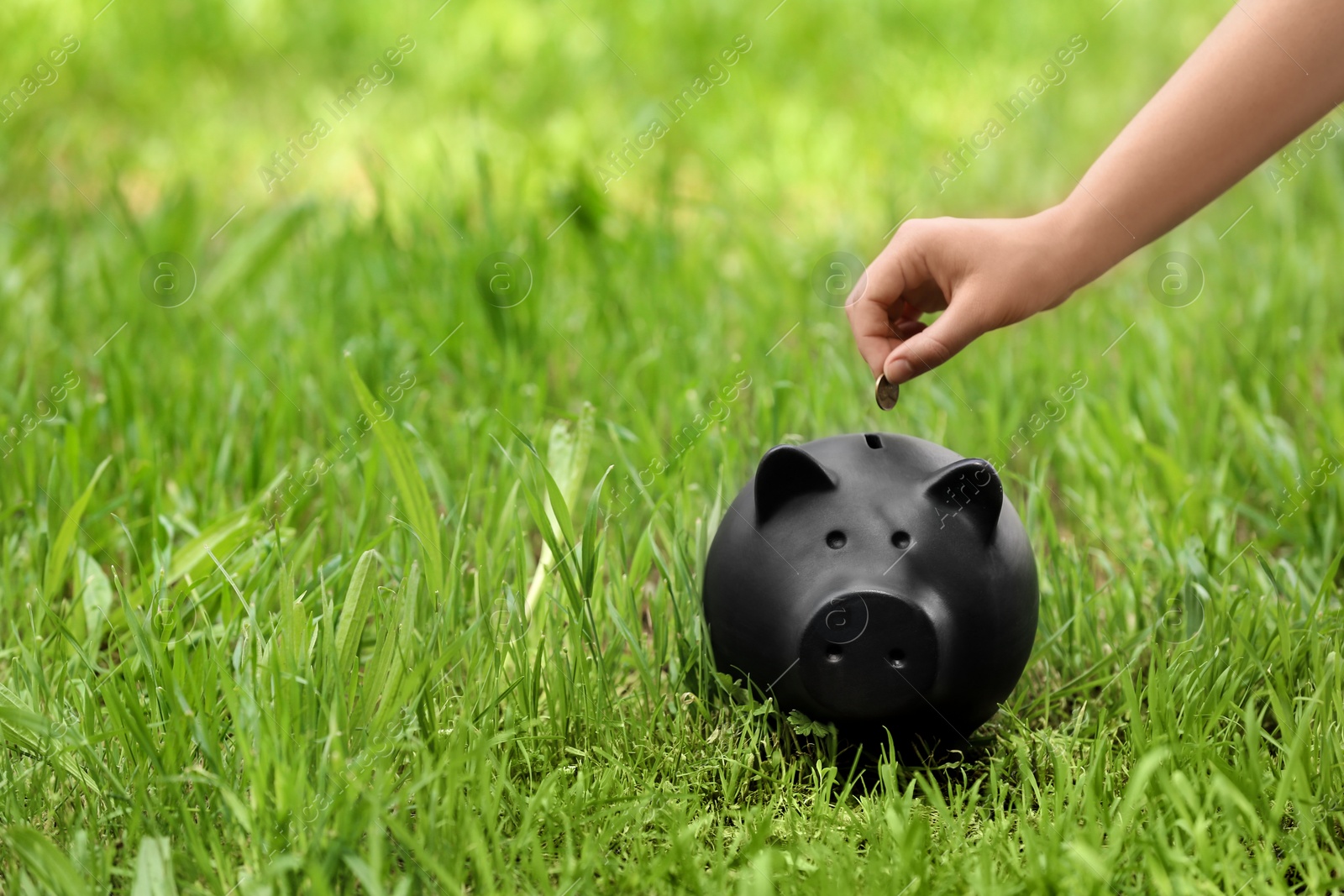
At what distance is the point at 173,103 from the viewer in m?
4.82

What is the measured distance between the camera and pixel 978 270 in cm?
182

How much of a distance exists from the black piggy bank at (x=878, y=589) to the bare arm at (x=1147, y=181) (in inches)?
8.7

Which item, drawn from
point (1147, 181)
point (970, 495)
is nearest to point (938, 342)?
point (970, 495)

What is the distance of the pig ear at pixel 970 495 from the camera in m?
1.76

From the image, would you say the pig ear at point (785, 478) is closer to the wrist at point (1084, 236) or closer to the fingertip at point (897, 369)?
the fingertip at point (897, 369)

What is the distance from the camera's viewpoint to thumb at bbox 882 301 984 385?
1.82 m

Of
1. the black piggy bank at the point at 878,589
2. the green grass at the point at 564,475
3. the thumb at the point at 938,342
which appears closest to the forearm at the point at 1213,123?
the thumb at the point at 938,342

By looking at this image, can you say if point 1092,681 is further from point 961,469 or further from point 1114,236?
point 1114,236

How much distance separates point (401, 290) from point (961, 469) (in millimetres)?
2120

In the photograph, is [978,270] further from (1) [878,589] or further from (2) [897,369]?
(1) [878,589]

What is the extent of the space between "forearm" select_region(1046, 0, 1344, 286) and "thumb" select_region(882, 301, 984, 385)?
0.61ft

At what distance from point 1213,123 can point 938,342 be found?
49 centimetres

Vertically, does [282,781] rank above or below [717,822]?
above

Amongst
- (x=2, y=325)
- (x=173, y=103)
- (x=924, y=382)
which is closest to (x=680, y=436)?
(x=924, y=382)
